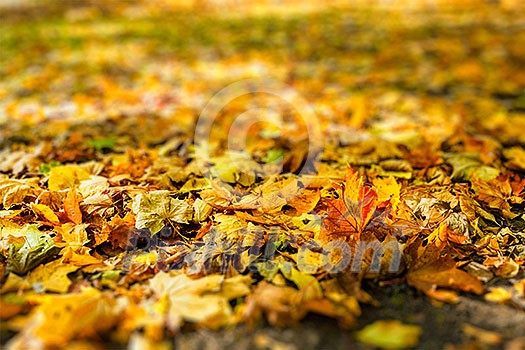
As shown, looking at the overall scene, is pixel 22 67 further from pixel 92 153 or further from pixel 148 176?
pixel 148 176

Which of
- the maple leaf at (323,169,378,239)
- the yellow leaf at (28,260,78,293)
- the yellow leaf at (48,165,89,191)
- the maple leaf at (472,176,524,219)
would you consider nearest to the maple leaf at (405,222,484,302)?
the maple leaf at (323,169,378,239)

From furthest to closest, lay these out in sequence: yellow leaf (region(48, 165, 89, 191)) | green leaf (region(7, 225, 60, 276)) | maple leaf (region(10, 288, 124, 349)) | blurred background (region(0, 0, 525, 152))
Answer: blurred background (region(0, 0, 525, 152)) → yellow leaf (region(48, 165, 89, 191)) → green leaf (region(7, 225, 60, 276)) → maple leaf (region(10, 288, 124, 349))

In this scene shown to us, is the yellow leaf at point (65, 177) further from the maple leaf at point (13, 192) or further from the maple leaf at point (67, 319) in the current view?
the maple leaf at point (67, 319)

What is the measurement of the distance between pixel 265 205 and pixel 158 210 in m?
0.41

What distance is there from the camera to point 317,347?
134 cm

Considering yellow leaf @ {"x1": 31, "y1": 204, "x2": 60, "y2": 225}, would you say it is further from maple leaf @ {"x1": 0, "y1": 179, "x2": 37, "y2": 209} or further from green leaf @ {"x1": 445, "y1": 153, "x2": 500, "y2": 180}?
green leaf @ {"x1": 445, "y1": 153, "x2": 500, "y2": 180}

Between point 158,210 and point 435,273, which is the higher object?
point 158,210

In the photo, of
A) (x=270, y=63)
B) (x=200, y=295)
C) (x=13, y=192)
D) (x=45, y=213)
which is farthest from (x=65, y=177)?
(x=270, y=63)

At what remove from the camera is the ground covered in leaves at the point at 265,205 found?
4.63 feet

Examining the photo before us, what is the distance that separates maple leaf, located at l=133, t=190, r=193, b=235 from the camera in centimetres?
185

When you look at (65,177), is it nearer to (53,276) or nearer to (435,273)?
(53,276)

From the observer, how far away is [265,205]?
1.96 metres

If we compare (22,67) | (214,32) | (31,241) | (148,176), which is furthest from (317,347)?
→ (214,32)

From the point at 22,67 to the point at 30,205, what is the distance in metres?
2.83
